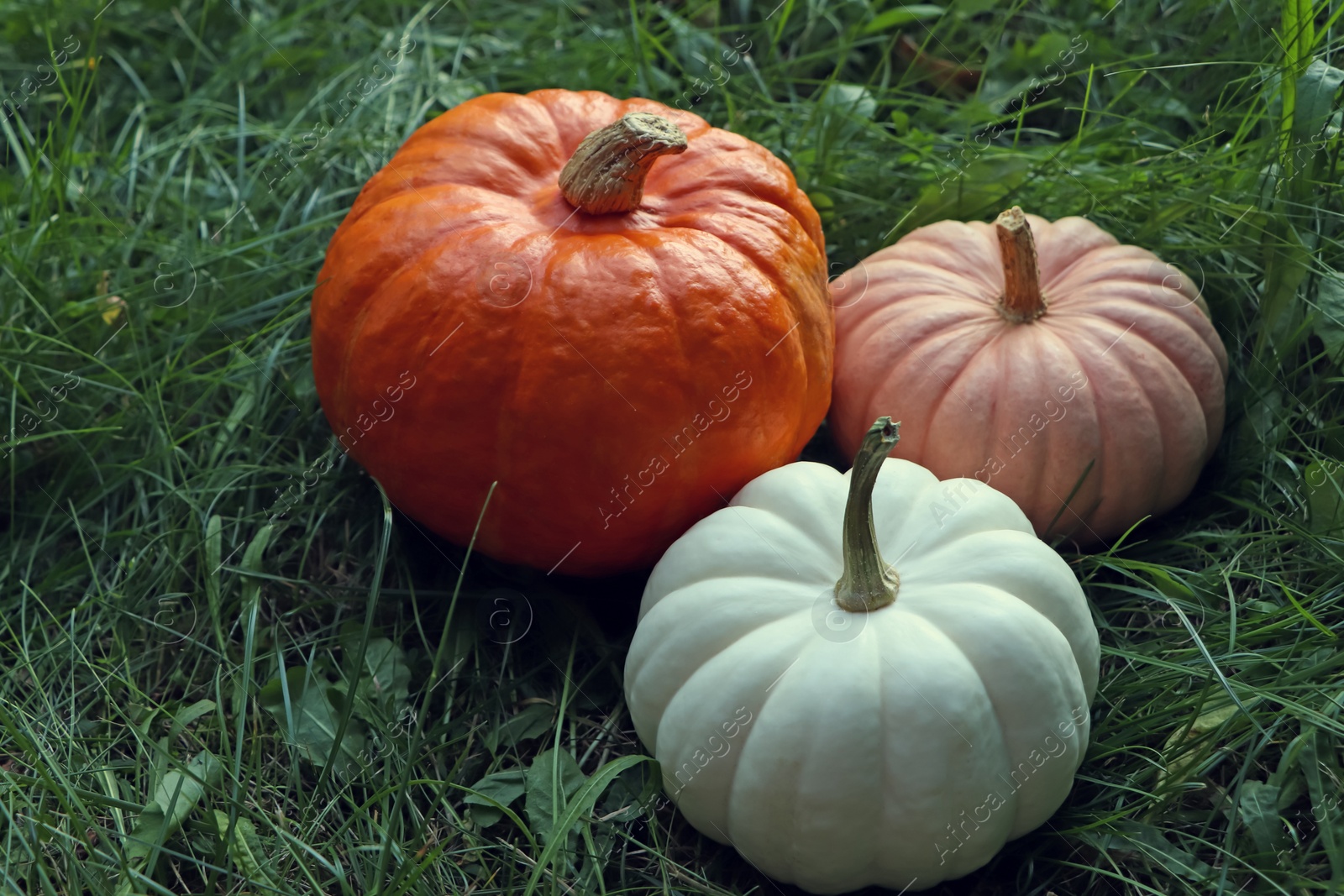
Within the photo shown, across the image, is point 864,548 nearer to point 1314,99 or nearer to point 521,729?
point 521,729

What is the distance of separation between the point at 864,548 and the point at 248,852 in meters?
1.04

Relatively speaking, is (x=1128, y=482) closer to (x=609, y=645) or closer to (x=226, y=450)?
(x=609, y=645)

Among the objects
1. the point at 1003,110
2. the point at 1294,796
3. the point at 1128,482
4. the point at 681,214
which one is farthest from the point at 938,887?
the point at 1003,110

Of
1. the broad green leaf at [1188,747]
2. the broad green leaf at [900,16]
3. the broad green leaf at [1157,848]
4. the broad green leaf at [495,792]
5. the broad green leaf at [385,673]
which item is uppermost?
the broad green leaf at [900,16]

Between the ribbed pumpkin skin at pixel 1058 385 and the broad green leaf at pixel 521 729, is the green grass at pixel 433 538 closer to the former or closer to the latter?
the broad green leaf at pixel 521 729

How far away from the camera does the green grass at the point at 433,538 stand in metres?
1.65

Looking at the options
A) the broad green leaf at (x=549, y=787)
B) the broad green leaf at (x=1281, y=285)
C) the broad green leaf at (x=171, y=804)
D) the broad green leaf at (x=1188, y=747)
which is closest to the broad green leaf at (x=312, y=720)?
the broad green leaf at (x=171, y=804)

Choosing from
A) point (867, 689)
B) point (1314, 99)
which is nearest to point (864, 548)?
point (867, 689)

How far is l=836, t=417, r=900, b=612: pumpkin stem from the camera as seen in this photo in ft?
5.05

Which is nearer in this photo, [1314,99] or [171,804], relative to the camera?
[171,804]

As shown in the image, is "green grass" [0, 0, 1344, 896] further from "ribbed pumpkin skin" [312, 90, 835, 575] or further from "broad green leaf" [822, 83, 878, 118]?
"ribbed pumpkin skin" [312, 90, 835, 575]

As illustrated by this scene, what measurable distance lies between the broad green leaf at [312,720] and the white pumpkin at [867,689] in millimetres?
497

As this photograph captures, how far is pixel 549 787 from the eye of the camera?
69.1 inches

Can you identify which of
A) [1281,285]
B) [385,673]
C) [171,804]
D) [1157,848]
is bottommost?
[1157,848]
